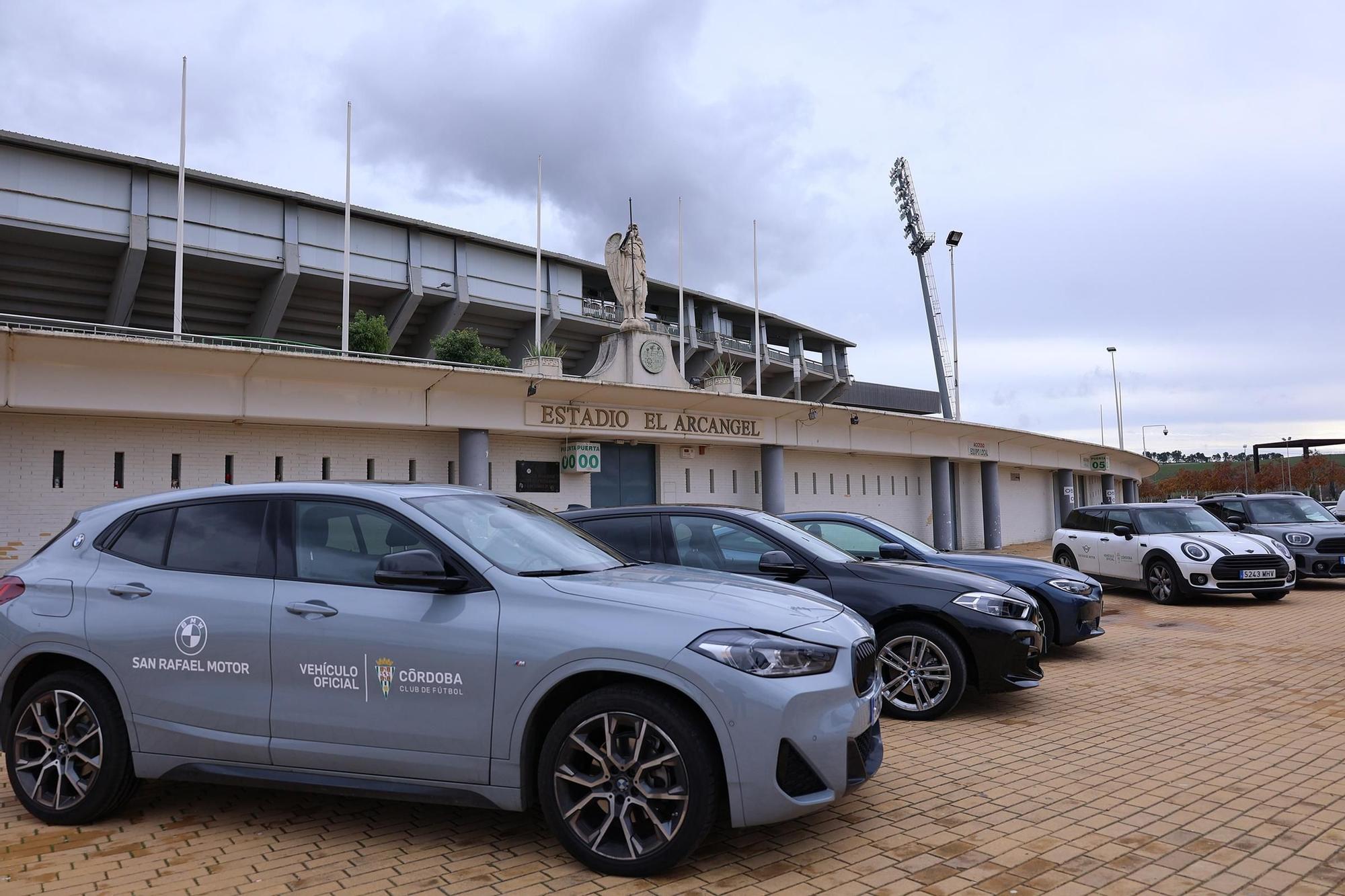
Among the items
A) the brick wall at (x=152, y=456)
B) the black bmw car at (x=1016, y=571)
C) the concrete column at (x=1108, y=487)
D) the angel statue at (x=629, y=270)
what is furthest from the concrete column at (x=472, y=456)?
the concrete column at (x=1108, y=487)

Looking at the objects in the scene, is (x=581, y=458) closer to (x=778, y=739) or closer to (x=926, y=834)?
(x=926, y=834)

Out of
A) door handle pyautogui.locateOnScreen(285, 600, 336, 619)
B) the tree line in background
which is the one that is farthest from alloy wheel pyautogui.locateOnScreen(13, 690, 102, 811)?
the tree line in background

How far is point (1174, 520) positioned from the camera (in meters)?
14.8

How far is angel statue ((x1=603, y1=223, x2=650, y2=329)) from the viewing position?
85.9 feet

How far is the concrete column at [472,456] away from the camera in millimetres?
18297

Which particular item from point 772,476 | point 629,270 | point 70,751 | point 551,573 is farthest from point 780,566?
point 629,270

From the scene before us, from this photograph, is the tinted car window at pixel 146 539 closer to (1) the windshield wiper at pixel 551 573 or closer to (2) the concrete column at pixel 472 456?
(1) the windshield wiper at pixel 551 573

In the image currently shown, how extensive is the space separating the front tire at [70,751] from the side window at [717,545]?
3747 mm

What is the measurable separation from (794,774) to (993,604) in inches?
134

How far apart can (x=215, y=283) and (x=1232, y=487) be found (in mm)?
106833

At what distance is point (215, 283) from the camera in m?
40.0

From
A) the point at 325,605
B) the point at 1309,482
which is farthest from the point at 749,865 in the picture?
the point at 1309,482

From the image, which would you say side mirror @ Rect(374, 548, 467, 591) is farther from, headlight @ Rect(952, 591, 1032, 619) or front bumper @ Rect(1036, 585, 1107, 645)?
front bumper @ Rect(1036, 585, 1107, 645)

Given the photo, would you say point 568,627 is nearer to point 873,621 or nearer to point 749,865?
point 749,865
